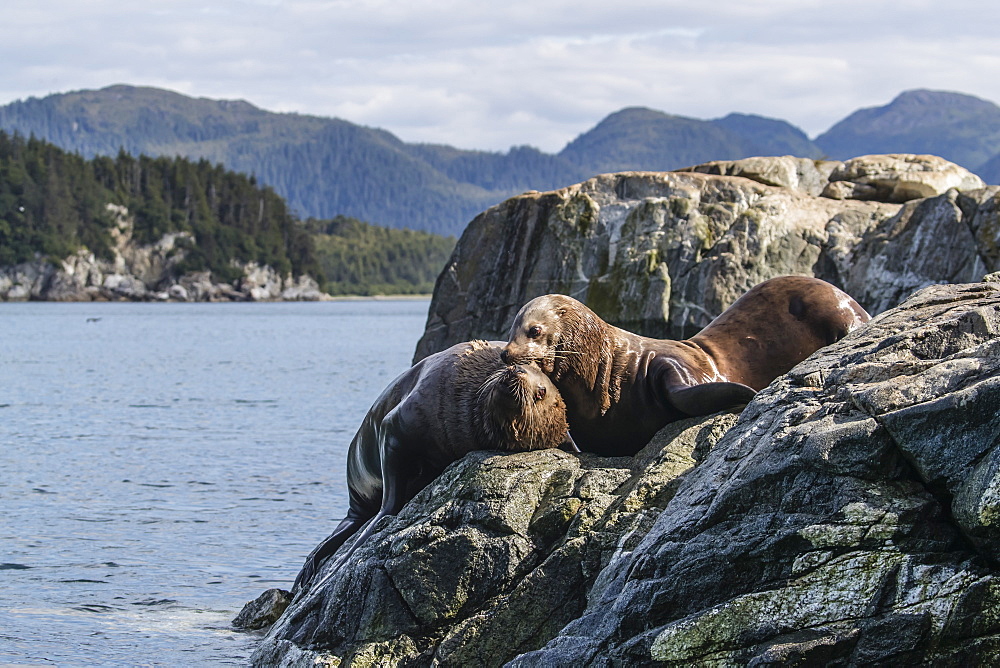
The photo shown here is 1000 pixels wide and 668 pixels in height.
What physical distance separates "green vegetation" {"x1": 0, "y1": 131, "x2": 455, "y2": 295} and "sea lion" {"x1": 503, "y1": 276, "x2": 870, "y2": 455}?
144410 millimetres

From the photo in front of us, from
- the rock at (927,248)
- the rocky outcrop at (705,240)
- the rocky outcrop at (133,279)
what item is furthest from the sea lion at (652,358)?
the rocky outcrop at (133,279)

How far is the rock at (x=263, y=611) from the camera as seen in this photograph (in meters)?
8.06

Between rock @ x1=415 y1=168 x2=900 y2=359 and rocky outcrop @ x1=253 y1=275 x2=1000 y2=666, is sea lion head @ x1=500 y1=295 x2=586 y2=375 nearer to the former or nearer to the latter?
rocky outcrop @ x1=253 y1=275 x2=1000 y2=666

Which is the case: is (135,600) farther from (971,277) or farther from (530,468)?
(971,277)

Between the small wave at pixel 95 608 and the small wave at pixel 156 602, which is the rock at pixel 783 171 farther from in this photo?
the small wave at pixel 95 608

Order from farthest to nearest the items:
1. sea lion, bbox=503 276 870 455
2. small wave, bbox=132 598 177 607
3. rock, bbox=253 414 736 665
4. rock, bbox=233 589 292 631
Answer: small wave, bbox=132 598 177 607, rock, bbox=233 589 292 631, sea lion, bbox=503 276 870 455, rock, bbox=253 414 736 665

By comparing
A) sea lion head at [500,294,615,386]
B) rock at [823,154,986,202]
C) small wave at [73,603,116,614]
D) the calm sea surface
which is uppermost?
rock at [823,154,986,202]

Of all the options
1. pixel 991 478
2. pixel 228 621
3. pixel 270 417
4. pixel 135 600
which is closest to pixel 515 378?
pixel 991 478

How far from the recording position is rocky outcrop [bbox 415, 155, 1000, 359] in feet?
53.4

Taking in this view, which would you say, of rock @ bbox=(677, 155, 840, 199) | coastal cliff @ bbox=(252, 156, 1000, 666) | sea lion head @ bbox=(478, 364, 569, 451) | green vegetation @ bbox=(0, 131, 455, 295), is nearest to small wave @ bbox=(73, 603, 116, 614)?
coastal cliff @ bbox=(252, 156, 1000, 666)

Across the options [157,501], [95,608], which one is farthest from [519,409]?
[157,501]

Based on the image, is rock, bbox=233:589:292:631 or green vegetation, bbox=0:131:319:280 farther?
green vegetation, bbox=0:131:319:280

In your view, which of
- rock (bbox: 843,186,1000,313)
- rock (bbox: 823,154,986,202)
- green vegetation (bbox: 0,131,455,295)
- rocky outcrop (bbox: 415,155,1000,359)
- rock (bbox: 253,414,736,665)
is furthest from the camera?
green vegetation (bbox: 0,131,455,295)

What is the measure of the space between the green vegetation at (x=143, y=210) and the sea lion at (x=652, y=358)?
144 meters
